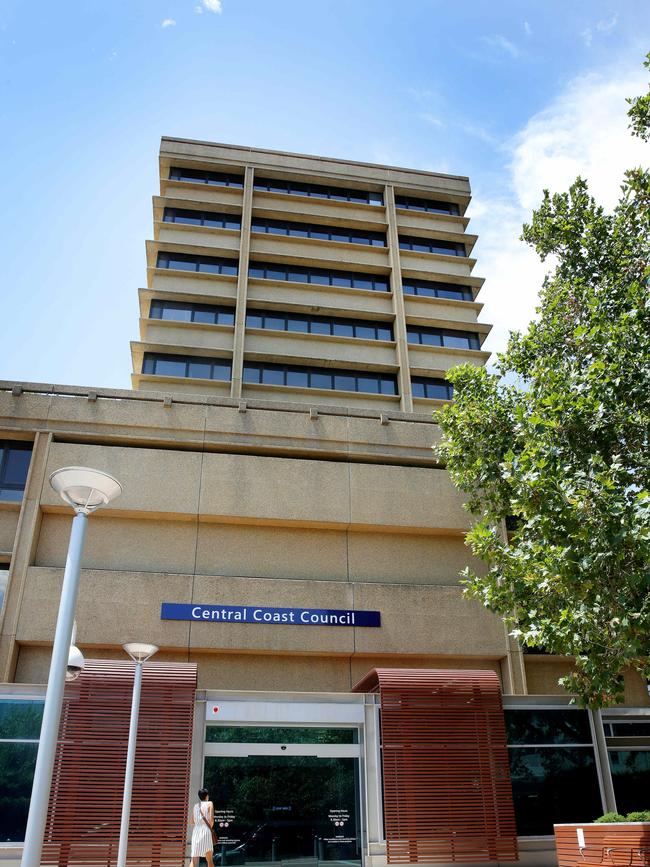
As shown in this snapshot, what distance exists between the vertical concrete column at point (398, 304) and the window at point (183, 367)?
26.9ft

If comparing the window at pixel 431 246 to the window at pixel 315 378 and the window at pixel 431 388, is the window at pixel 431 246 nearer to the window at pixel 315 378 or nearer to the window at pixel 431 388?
A: the window at pixel 431 388

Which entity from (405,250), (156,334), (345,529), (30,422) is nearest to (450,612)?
(345,529)

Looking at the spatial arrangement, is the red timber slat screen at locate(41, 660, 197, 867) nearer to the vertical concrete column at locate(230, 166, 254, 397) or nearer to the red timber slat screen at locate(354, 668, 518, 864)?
the red timber slat screen at locate(354, 668, 518, 864)

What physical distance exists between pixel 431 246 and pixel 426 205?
309 cm

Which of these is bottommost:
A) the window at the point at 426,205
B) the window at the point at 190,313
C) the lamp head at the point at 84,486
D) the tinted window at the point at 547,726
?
the tinted window at the point at 547,726

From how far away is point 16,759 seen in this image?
14.0 metres

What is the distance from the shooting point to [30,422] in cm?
1983

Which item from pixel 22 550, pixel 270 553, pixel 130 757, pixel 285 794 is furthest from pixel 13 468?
pixel 285 794

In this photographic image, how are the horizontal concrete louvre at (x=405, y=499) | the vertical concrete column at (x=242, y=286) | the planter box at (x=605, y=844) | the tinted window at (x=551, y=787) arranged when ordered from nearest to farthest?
the planter box at (x=605, y=844)
the tinted window at (x=551, y=787)
the horizontal concrete louvre at (x=405, y=499)
the vertical concrete column at (x=242, y=286)

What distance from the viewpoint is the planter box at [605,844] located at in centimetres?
1147

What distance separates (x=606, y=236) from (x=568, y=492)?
858 centimetres

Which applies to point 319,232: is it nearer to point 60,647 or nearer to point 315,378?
point 315,378

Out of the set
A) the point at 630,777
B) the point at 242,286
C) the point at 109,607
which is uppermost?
the point at 242,286

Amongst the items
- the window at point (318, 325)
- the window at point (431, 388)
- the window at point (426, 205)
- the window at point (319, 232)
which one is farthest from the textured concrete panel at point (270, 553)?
the window at point (426, 205)
